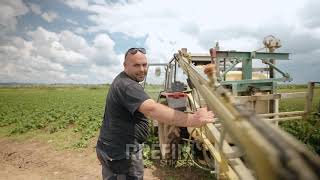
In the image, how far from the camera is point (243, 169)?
7.74ft

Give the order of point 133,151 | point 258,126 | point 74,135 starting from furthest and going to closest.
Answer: point 74,135 → point 133,151 → point 258,126

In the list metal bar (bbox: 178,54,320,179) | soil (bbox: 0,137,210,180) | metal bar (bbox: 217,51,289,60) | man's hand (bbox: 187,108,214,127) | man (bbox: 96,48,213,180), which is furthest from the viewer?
soil (bbox: 0,137,210,180)

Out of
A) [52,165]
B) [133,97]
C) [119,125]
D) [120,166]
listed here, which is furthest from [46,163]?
[133,97]

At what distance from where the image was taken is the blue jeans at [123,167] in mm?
3412

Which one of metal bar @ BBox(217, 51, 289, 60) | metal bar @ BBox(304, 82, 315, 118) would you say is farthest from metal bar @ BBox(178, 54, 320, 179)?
metal bar @ BBox(217, 51, 289, 60)

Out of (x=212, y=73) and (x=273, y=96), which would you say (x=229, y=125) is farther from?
(x=273, y=96)

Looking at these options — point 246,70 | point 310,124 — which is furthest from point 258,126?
point 310,124

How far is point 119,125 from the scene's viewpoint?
333cm

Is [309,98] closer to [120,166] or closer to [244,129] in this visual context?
[120,166]

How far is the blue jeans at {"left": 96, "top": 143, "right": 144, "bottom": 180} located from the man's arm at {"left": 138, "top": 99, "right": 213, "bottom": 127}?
807 millimetres

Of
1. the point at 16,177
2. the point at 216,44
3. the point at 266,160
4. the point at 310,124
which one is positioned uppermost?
the point at 216,44

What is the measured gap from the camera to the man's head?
330 centimetres

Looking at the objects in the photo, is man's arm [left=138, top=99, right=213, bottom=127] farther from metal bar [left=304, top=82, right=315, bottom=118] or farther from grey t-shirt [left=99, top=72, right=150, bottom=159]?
metal bar [left=304, top=82, right=315, bottom=118]

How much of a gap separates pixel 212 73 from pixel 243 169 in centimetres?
72
